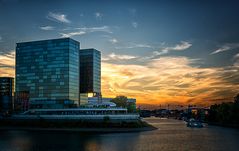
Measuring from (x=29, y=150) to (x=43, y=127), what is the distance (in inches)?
4044

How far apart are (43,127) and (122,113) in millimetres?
47055

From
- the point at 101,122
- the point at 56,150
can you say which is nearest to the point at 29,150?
the point at 56,150

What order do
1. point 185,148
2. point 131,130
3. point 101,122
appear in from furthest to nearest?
point 101,122 < point 131,130 < point 185,148

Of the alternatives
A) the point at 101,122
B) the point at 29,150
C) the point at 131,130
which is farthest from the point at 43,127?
the point at 29,150

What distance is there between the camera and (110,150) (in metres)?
87.6

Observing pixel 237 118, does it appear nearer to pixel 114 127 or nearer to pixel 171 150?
pixel 114 127

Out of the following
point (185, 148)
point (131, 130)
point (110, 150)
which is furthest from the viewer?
point (131, 130)

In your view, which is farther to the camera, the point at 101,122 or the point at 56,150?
the point at 101,122

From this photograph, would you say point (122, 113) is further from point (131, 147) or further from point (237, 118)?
point (131, 147)

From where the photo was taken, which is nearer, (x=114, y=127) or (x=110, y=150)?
(x=110, y=150)

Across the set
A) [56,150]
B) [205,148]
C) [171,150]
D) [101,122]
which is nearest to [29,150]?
[56,150]

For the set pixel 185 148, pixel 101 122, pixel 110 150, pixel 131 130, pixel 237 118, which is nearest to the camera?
pixel 110 150

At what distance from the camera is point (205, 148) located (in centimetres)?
9312

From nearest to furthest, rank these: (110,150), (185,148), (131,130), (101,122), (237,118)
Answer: (110,150) → (185,148) → (131,130) → (101,122) → (237,118)
